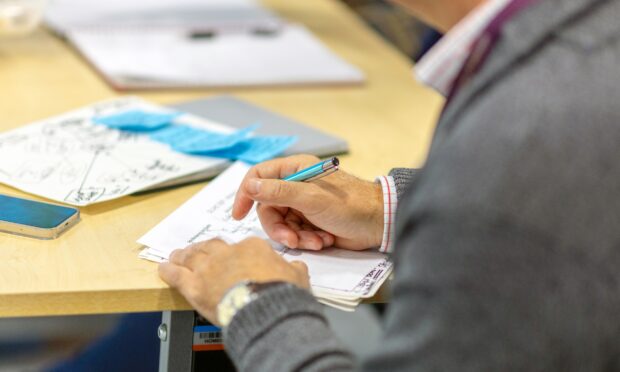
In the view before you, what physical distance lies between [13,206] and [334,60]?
825 mm

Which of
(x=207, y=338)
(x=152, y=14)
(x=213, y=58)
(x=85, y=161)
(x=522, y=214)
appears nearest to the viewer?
(x=522, y=214)

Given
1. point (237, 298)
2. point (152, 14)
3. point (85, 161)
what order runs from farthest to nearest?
point (152, 14) → point (85, 161) → point (237, 298)

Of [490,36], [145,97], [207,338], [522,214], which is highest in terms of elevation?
[490,36]

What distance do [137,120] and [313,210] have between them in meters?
0.42

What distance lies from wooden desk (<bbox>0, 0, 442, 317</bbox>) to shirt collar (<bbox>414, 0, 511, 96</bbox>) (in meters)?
0.35

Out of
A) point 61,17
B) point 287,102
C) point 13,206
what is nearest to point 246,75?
point 287,102

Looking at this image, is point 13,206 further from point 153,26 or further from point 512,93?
point 153,26

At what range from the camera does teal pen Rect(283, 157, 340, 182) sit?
959 mm

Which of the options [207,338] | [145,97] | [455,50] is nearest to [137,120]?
[145,97]

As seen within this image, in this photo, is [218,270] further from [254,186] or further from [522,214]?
[522,214]

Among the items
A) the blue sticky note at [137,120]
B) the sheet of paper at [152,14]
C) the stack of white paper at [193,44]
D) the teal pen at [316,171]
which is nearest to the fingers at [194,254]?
the teal pen at [316,171]

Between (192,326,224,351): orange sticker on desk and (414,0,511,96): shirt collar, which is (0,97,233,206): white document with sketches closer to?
(192,326,224,351): orange sticker on desk

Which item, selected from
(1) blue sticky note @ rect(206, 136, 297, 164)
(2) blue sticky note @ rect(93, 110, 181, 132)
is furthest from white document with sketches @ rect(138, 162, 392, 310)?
(2) blue sticky note @ rect(93, 110, 181, 132)

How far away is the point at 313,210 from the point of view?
0.99 meters
